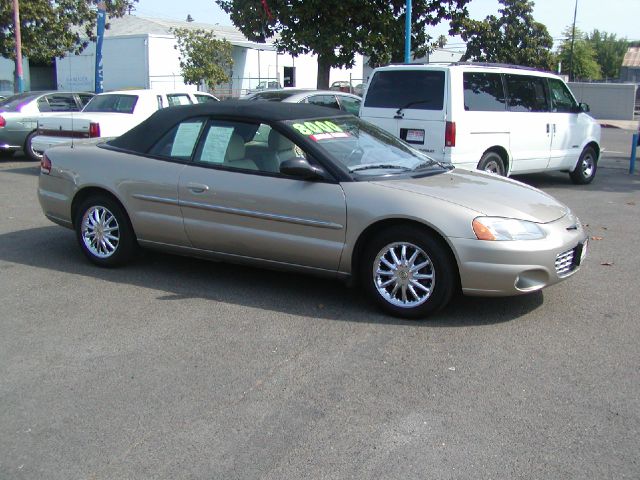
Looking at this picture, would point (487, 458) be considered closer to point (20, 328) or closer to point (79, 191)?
point (20, 328)

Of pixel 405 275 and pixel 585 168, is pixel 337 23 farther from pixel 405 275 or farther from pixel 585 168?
pixel 405 275

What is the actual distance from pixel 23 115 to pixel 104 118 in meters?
3.71

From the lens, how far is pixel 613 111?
1462 inches

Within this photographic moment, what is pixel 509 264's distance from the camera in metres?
4.98

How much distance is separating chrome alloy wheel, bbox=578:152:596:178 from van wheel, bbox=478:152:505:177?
243cm

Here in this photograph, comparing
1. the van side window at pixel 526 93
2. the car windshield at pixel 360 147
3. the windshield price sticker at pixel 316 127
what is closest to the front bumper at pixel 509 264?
the car windshield at pixel 360 147

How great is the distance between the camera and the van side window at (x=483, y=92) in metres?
9.80

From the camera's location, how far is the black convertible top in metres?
5.95

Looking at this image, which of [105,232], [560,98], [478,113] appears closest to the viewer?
[105,232]

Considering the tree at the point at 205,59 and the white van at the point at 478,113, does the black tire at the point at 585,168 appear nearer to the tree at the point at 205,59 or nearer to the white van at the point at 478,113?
the white van at the point at 478,113

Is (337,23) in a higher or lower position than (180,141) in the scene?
higher

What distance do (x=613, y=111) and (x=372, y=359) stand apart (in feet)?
120

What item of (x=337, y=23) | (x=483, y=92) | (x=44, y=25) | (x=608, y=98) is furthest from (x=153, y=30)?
(x=483, y=92)

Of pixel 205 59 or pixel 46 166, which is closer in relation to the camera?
pixel 46 166
